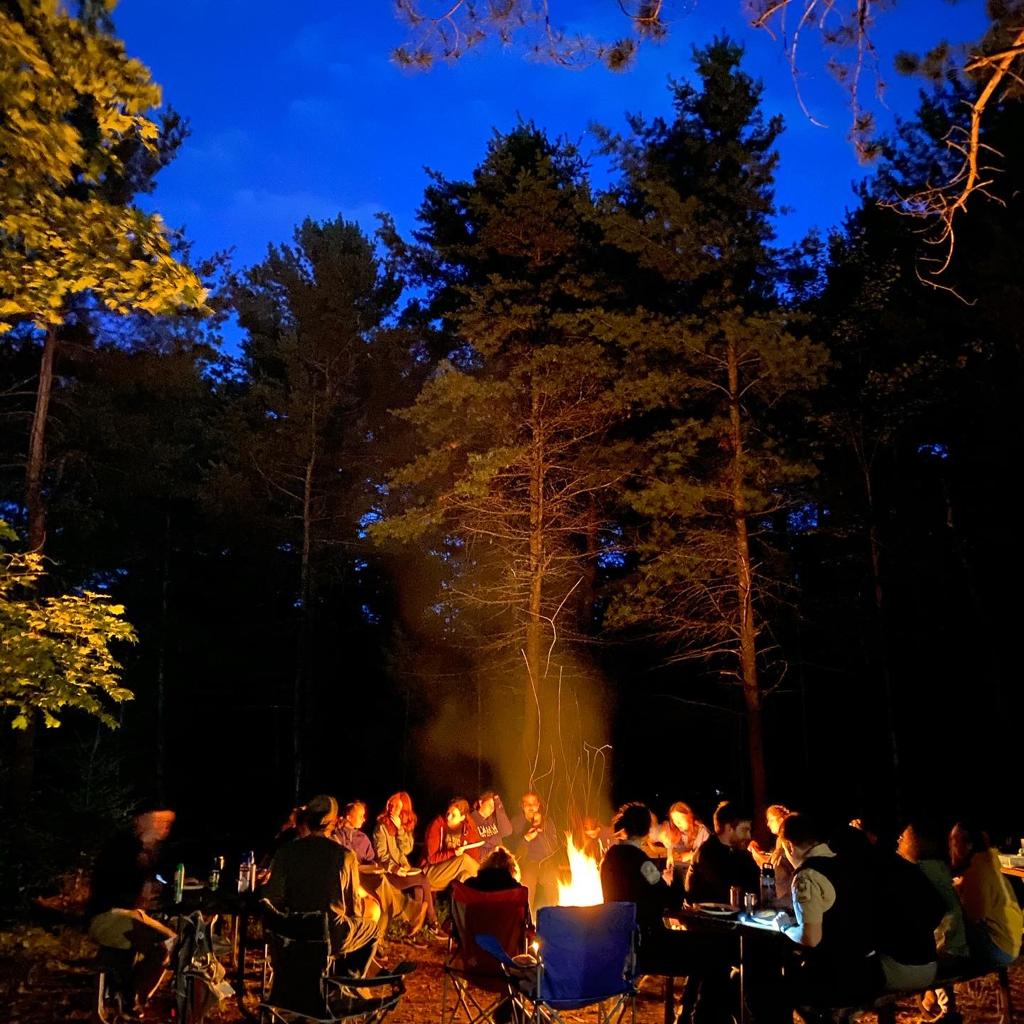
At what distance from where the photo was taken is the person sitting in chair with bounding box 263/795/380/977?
14.7 feet

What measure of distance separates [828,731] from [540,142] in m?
14.8

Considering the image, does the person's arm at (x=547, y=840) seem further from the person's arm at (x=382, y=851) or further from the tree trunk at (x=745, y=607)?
the tree trunk at (x=745, y=607)

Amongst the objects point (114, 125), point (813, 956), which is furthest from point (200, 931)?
point (114, 125)

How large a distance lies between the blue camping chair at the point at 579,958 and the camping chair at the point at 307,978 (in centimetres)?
73

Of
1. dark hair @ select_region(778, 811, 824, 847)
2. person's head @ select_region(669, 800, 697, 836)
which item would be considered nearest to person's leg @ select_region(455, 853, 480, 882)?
person's head @ select_region(669, 800, 697, 836)

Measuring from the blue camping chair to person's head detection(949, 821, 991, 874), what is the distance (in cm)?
257

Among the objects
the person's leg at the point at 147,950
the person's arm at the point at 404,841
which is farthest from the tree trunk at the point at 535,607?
the person's leg at the point at 147,950

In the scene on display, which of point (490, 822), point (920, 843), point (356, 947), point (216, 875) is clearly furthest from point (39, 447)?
point (920, 843)

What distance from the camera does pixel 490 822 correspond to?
936cm

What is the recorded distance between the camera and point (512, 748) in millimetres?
20500

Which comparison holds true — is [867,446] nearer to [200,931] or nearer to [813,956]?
[813,956]

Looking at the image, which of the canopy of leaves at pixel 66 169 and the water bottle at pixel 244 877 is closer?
the canopy of leaves at pixel 66 169

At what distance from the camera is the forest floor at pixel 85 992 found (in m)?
A: 5.59

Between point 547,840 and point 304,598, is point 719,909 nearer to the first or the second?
point 547,840
